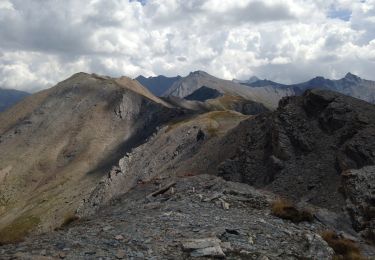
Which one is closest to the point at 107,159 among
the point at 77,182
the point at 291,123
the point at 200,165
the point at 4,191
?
the point at 77,182

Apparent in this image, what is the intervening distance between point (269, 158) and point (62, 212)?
249 feet

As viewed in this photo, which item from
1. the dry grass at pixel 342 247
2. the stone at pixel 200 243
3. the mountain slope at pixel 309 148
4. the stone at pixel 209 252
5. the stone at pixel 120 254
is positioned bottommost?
the dry grass at pixel 342 247

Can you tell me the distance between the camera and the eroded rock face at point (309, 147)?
44906mm

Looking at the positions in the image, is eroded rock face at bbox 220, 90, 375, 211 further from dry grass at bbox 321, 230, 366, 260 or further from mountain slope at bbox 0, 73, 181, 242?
A: mountain slope at bbox 0, 73, 181, 242

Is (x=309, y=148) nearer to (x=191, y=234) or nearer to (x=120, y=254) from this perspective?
(x=191, y=234)

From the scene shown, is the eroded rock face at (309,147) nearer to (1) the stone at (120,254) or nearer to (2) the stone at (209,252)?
(2) the stone at (209,252)

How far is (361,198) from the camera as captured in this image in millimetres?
30062

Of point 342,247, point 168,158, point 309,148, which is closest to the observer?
point 342,247

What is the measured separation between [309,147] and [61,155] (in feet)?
454

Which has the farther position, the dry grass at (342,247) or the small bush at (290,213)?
the small bush at (290,213)

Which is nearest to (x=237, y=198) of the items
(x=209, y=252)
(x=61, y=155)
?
(x=209, y=252)

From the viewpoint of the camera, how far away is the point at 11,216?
135875 mm

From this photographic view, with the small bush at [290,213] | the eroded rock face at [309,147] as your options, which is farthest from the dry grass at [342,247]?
the eroded rock face at [309,147]

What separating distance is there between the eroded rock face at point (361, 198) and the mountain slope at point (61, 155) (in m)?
94.0
